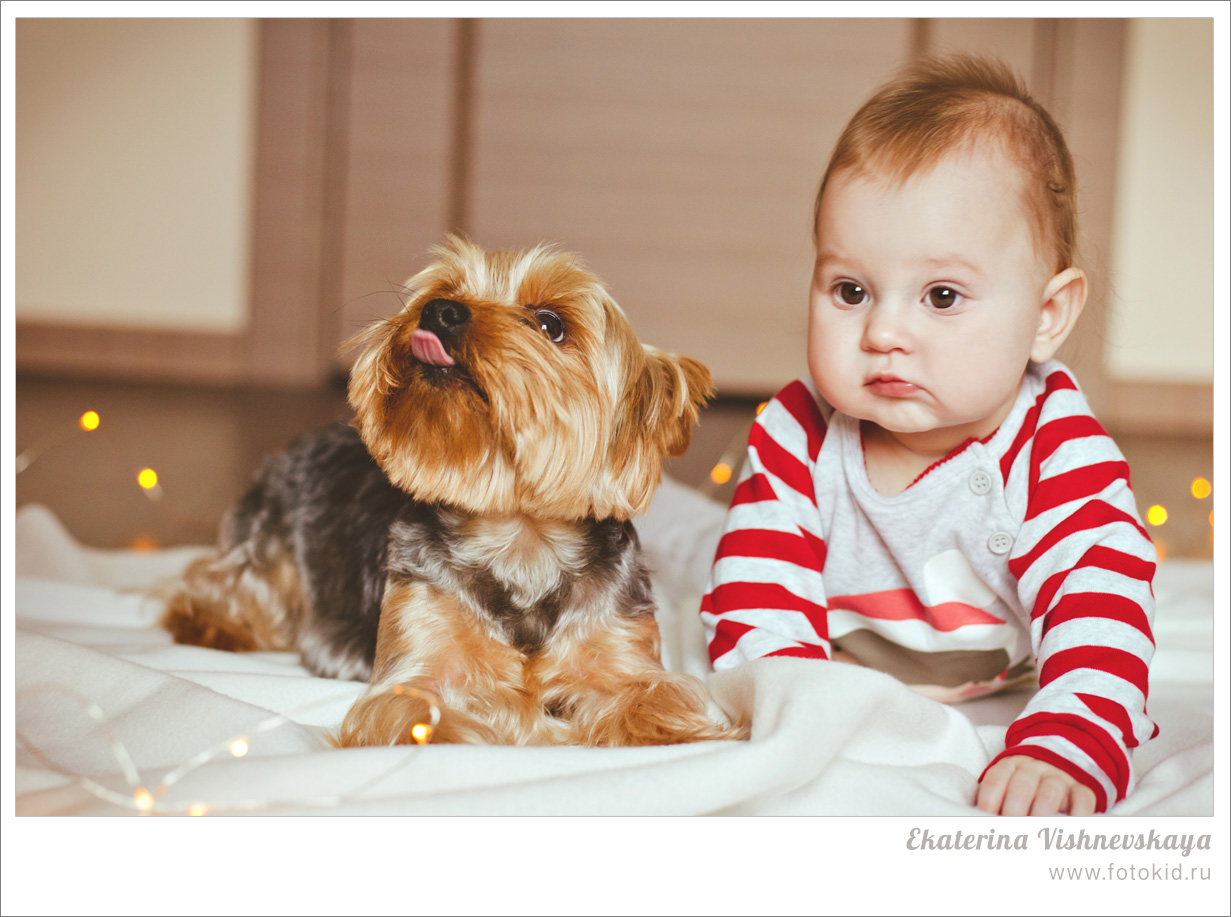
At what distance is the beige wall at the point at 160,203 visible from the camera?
439 cm

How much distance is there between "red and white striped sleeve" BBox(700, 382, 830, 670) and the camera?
140cm

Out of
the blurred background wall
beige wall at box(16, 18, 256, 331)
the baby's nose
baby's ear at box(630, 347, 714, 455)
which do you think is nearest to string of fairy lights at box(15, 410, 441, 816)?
baby's ear at box(630, 347, 714, 455)

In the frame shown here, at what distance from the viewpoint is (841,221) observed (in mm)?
1264

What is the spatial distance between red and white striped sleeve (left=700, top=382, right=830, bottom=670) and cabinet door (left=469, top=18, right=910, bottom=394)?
3.60m

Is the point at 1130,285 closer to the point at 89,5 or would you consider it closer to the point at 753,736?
the point at 753,736

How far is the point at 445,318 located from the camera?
1161 mm

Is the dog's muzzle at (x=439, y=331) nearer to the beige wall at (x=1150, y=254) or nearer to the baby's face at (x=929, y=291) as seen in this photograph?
the baby's face at (x=929, y=291)

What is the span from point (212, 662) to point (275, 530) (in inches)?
19.3

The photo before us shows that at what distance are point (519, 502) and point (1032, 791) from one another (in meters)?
0.66

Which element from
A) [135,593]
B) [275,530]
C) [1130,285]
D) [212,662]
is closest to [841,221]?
[212,662]

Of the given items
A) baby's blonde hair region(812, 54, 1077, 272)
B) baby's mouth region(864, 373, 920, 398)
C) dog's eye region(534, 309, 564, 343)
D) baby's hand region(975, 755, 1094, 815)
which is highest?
baby's blonde hair region(812, 54, 1077, 272)

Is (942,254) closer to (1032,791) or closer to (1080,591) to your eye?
(1080,591)

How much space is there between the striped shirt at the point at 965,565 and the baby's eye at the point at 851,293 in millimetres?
233

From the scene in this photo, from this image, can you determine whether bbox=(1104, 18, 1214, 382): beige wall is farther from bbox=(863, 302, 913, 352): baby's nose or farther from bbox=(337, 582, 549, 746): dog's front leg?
bbox=(337, 582, 549, 746): dog's front leg
